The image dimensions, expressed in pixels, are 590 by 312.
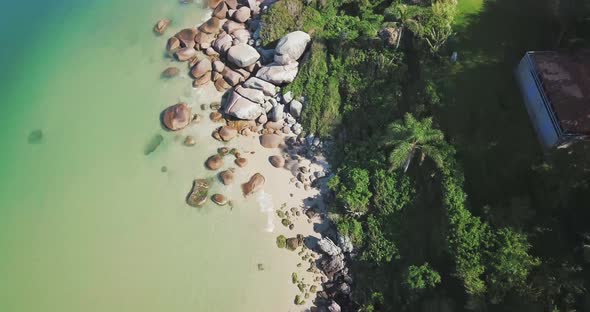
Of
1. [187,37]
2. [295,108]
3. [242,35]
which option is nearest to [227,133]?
[295,108]

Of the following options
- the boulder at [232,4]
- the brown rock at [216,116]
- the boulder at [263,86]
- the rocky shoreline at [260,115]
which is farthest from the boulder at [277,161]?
the boulder at [232,4]

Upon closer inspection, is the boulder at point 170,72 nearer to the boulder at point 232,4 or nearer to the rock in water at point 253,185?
the boulder at point 232,4

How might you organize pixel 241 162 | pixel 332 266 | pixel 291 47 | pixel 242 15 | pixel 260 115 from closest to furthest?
pixel 332 266, pixel 241 162, pixel 260 115, pixel 291 47, pixel 242 15

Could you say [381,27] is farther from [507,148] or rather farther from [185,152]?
[185,152]

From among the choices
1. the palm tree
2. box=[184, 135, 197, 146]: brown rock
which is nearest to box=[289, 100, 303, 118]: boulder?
box=[184, 135, 197, 146]: brown rock

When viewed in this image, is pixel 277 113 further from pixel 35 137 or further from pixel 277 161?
pixel 35 137

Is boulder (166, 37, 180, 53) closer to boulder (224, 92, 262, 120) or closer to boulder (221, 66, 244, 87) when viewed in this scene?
boulder (221, 66, 244, 87)
